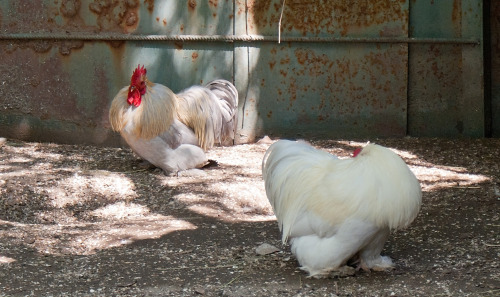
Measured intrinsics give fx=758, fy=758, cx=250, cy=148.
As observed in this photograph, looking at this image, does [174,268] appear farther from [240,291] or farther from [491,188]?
[491,188]

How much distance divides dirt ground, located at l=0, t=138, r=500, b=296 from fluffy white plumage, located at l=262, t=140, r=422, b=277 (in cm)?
21

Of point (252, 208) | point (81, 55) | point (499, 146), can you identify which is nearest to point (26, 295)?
point (252, 208)

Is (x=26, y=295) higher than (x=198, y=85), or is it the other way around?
Result: (x=198, y=85)

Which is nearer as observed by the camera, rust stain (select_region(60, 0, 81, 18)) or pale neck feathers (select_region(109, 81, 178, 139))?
pale neck feathers (select_region(109, 81, 178, 139))

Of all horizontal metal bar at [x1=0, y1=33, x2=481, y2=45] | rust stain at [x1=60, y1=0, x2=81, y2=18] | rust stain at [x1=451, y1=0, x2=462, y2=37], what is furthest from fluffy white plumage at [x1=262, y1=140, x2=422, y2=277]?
rust stain at [x1=60, y1=0, x2=81, y2=18]

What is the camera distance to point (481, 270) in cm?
502

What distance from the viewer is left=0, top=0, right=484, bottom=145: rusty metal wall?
29.6 feet

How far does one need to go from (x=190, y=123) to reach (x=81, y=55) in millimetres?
1937

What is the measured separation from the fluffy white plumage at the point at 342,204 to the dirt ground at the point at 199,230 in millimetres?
206

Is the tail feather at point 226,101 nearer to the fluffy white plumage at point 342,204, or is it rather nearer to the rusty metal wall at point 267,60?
the rusty metal wall at point 267,60

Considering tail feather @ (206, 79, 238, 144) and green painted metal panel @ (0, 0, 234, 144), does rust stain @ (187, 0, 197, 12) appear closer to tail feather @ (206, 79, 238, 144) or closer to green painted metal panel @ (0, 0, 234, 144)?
green painted metal panel @ (0, 0, 234, 144)

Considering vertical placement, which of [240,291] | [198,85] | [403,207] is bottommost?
[240,291]

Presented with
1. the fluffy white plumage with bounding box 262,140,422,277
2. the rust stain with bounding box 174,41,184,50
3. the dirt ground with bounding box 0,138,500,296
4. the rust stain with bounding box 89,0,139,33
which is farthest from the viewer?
the rust stain with bounding box 174,41,184,50

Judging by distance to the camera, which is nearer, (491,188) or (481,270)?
(481,270)
